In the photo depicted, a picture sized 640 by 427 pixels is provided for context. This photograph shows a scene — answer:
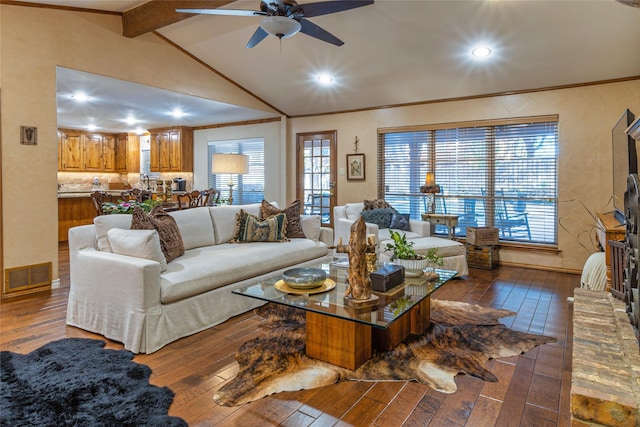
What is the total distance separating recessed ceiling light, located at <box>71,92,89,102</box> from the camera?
5.54m

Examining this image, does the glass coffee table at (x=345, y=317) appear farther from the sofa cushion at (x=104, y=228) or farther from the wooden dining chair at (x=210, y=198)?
the wooden dining chair at (x=210, y=198)

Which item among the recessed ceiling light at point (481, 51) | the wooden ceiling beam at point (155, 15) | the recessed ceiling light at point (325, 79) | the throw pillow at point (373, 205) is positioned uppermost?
the wooden ceiling beam at point (155, 15)

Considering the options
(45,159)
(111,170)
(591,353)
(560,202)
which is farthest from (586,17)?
(111,170)

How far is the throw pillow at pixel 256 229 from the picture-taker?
3.95 meters

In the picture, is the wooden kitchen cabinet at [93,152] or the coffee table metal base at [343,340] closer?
the coffee table metal base at [343,340]

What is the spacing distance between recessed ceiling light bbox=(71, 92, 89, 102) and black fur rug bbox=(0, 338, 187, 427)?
429cm

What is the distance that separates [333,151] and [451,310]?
403 cm

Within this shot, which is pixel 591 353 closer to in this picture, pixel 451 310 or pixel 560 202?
pixel 451 310

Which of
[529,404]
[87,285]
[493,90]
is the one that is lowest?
[529,404]

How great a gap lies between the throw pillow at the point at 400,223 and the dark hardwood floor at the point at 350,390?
6.93 feet

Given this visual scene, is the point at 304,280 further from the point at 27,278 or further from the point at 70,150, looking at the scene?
the point at 70,150

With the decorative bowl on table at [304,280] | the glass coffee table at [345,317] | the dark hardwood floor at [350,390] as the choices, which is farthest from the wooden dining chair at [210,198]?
the decorative bowl on table at [304,280]

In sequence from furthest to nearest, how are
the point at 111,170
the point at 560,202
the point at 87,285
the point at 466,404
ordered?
the point at 111,170 < the point at 560,202 < the point at 87,285 < the point at 466,404

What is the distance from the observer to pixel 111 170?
9562mm
